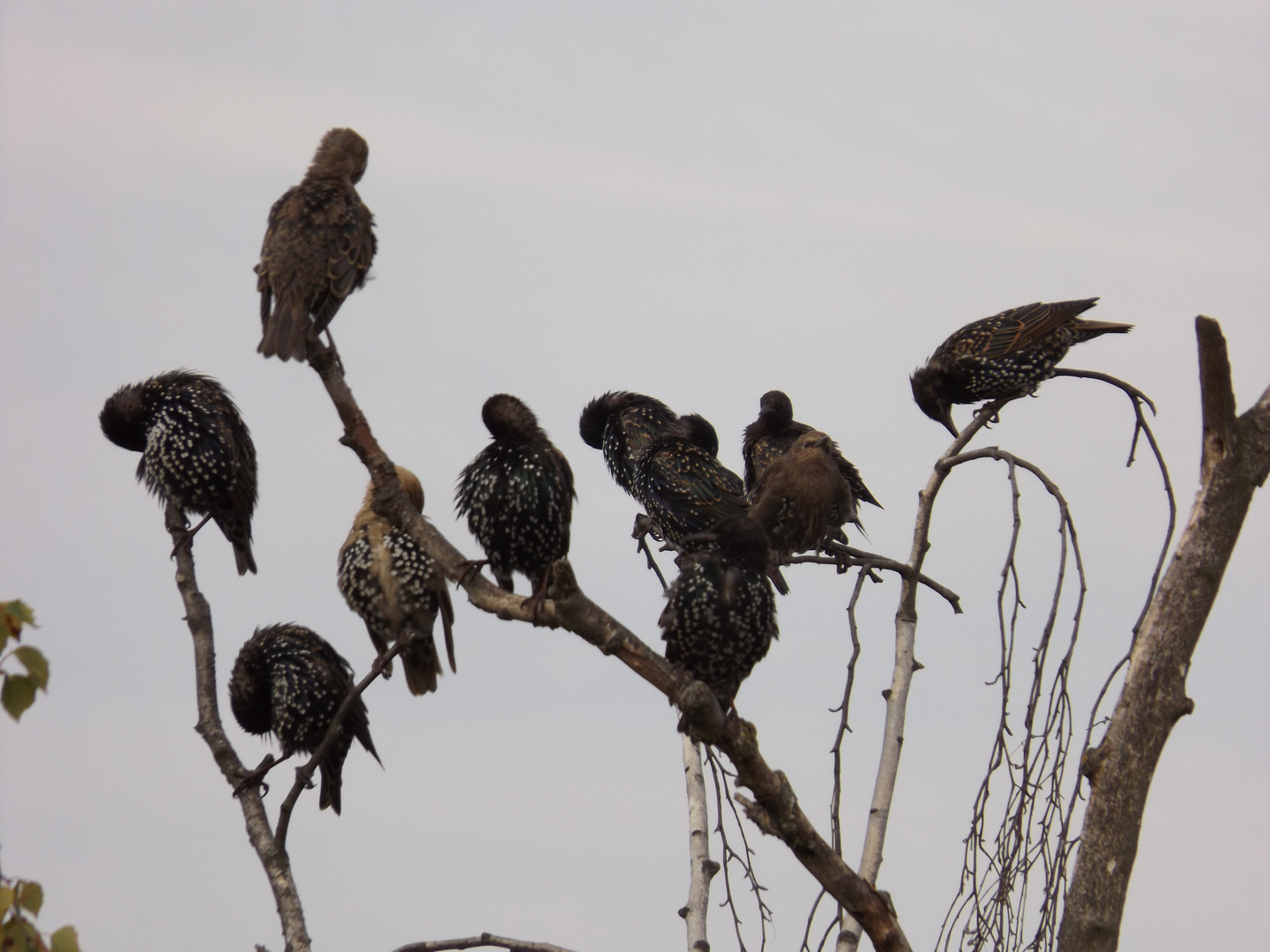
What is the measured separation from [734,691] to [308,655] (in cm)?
193

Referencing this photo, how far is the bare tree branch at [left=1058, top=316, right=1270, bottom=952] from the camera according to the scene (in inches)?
155

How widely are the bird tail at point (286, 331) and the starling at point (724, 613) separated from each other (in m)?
1.57

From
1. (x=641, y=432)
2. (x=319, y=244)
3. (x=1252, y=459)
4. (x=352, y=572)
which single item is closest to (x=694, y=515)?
(x=641, y=432)

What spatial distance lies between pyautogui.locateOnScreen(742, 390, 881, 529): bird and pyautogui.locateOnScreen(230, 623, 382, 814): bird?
2.61 meters

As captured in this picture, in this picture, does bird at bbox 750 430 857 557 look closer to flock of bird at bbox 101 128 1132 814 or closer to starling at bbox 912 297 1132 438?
flock of bird at bbox 101 128 1132 814

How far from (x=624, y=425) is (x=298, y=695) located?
2851 mm

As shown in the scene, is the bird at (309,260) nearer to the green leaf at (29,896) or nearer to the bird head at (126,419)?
the bird head at (126,419)

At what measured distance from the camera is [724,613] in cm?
462

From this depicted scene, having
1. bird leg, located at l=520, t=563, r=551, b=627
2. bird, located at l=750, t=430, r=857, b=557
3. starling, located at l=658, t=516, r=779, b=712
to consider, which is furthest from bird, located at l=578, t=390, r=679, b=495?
bird leg, located at l=520, t=563, r=551, b=627

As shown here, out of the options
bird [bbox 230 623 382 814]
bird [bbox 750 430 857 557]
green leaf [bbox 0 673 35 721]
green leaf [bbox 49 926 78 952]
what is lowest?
green leaf [bbox 49 926 78 952]

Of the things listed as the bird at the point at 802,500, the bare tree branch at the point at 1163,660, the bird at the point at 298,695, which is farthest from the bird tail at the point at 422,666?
the bare tree branch at the point at 1163,660

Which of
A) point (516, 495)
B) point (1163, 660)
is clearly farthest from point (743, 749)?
point (516, 495)

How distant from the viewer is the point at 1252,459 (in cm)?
416

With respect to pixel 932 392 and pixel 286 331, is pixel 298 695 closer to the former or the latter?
pixel 286 331
